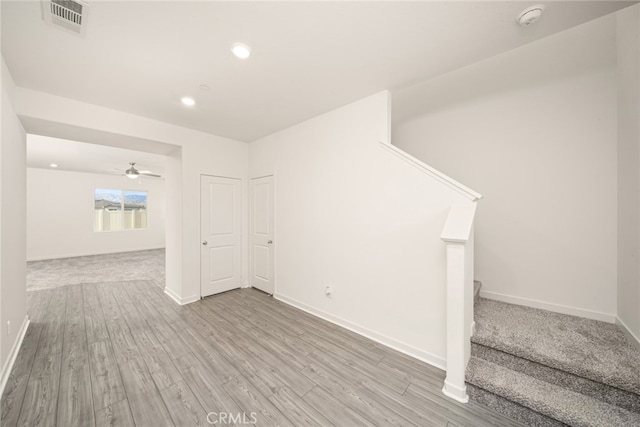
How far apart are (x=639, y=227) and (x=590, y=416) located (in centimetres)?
138

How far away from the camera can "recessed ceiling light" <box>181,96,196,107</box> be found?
2.71 m

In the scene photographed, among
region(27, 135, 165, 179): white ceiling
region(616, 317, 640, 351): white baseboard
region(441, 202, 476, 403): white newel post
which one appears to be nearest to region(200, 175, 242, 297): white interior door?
region(27, 135, 165, 179): white ceiling

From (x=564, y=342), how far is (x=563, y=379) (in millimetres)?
356

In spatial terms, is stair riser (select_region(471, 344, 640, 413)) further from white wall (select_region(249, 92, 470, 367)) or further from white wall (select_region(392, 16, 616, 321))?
white wall (select_region(392, 16, 616, 321))

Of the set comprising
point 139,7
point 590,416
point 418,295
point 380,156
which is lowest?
point 590,416

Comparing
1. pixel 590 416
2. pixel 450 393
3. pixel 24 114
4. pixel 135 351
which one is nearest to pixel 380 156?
pixel 450 393

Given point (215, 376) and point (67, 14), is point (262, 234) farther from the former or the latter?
point (67, 14)

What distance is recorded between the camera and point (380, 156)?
256cm

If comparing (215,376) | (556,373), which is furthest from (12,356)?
(556,373)

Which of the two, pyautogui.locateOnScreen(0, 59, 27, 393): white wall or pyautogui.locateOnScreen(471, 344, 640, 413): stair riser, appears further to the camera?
→ pyautogui.locateOnScreen(0, 59, 27, 393): white wall

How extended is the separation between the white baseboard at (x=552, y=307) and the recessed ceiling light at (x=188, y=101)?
4.28 m

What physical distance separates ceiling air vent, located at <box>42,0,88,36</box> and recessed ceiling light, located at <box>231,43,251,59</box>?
0.91 meters

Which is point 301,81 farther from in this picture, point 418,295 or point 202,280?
point 202,280

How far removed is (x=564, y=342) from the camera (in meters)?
1.85
